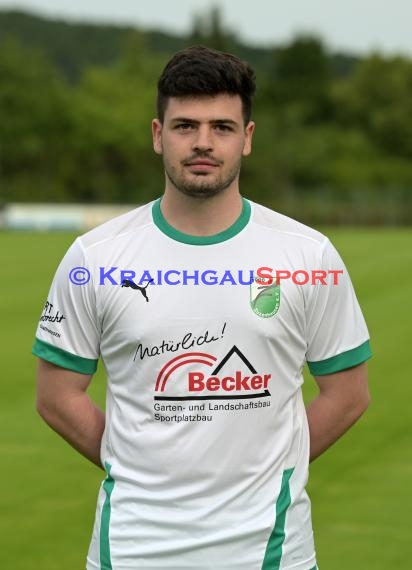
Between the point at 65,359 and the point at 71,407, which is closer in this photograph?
the point at 65,359

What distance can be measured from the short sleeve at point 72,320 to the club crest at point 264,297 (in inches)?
20.0

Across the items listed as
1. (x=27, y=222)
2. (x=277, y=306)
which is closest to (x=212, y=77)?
(x=277, y=306)

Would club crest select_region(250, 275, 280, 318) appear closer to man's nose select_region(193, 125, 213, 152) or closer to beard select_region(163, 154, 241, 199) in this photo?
beard select_region(163, 154, 241, 199)

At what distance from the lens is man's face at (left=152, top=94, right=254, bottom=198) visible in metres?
3.55

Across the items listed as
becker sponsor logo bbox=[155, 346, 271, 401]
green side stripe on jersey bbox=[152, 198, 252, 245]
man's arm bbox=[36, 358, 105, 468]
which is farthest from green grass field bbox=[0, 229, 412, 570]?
green side stripe on jersey bbox=[152, 198, 252, 245]

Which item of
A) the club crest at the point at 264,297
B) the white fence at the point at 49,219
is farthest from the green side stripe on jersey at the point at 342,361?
the white fence at the point at 49,219

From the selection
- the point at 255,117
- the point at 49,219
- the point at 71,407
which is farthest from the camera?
the point at 255,117

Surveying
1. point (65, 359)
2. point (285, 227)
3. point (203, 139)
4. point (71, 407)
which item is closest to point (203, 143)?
point (203, 139)

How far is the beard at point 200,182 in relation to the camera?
11.7ft

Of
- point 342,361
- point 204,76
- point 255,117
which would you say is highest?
point 255,117

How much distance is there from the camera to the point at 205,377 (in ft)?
11.6

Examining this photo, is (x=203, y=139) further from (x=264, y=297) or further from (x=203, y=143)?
(x=264, y=297)

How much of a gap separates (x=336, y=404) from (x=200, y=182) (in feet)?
3.15

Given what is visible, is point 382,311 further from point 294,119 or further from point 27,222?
point 294,119
